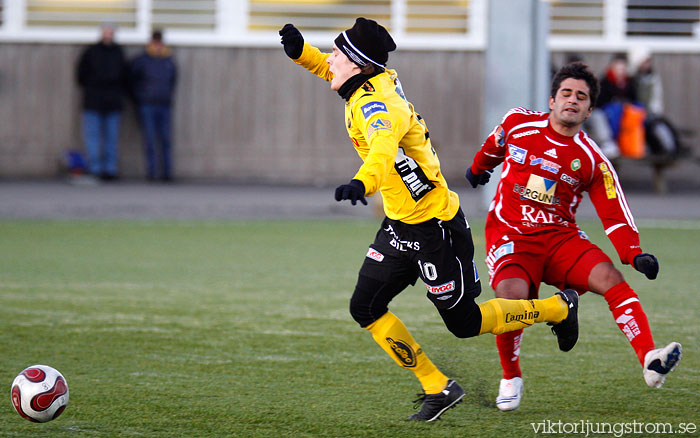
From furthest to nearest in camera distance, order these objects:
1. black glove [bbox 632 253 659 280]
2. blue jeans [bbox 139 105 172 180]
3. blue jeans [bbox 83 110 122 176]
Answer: blue jeans [bbox 139 105 172 180] → blue jeans [bbox 83 110 122 176] → black glove [bbox 632 253 659 280]

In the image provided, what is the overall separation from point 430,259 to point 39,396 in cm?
184

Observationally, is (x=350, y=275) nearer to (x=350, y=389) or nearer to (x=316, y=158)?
(x=350, y=389)

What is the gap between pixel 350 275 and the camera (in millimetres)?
9148

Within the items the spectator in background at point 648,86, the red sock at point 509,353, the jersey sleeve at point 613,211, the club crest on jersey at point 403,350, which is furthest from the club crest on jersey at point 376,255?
the spectator in background at point 648,86

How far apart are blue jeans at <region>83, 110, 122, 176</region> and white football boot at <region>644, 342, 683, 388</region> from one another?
43.2 ft

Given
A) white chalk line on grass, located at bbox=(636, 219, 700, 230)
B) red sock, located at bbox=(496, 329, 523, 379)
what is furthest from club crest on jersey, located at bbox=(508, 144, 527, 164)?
white chalk line on grass, located at bbox=(636, 219, 700, 230)

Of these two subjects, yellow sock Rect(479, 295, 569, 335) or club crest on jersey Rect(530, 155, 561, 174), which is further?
club crest on jersey Rect(530, 155, 561, 174)

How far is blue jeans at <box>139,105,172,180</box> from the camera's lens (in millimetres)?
16547

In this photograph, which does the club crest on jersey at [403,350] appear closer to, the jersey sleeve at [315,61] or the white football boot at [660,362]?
the white football boot at [660,362]

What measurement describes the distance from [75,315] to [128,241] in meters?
4.17

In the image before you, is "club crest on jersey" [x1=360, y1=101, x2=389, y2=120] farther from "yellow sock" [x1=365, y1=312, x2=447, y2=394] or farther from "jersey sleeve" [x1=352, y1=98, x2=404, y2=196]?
"yellow sock" [x1=365, y1=312, x2=447, y2=394]

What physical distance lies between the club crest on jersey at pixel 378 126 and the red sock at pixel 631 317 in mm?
1411

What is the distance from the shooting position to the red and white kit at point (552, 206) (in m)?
5.04

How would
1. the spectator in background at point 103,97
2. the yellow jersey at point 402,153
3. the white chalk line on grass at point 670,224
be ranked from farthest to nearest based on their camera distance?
the spectator in background at point 103,97, the white chalk line on grass at point 670,224, the yellow jersey at point 402,153
